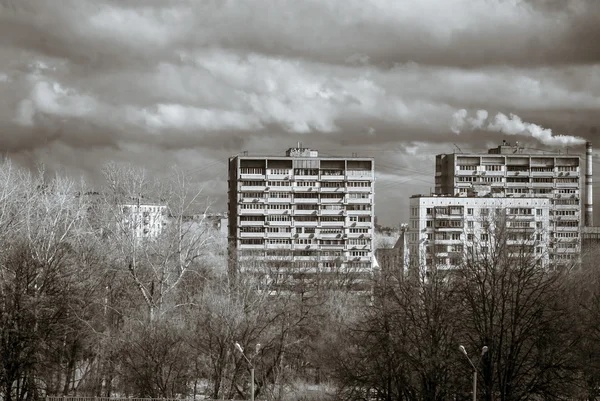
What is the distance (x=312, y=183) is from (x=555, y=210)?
1524 inches

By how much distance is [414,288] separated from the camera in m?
55.3

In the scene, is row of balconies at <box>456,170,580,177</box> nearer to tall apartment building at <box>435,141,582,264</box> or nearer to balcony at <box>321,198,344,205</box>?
tall apartment building at <box>435,141,582,264</box>

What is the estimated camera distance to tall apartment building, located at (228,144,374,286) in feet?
404

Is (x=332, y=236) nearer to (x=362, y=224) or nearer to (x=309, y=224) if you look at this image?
(x=309, y=224)

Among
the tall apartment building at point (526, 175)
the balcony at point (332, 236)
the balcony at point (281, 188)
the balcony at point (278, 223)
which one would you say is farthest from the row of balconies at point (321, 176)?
the tall apartment building at point (526, 175)

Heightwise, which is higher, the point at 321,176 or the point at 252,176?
the point at 321,176

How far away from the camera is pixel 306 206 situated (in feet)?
409

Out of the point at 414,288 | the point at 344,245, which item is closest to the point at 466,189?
the point at 344,245

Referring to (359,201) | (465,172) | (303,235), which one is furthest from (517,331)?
(465,172)

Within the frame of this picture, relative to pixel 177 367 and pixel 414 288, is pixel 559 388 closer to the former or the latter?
pixel 414 288

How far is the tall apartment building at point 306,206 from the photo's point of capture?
123m

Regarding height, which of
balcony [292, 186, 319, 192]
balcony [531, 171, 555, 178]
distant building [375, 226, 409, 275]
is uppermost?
balcony [531, 171, 555, 178]

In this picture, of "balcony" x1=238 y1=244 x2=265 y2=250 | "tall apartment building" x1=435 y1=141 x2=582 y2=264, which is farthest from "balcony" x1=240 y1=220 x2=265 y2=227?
"tall apartment building" x1=435 y1=141 x2=582 y2=264

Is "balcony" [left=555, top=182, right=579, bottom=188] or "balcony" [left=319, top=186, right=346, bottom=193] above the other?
"balcony" [left=555, top=182, right=579, bottom=188]
